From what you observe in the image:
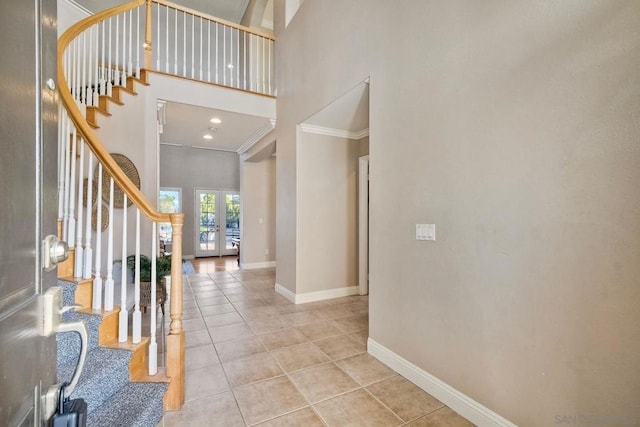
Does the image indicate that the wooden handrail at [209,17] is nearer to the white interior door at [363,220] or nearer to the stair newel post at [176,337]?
the white interior door at [363,220]

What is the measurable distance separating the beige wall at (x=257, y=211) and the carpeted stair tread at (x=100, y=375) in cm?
488

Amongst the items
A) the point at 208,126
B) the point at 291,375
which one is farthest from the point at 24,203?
the point at 208,126

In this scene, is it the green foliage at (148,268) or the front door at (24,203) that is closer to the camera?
the front door at (24,203)

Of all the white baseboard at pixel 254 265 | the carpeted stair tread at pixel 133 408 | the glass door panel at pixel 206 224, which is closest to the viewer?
the carpeted stair tread at pixel 133 408

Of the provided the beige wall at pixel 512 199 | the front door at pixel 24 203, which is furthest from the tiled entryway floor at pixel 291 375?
the front door at pixel 24 203

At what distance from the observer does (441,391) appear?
6.41ft

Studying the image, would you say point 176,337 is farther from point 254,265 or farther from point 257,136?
point 254,265

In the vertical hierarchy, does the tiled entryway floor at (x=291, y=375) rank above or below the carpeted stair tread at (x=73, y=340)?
below

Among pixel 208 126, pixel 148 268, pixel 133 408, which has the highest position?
pixel 208 126

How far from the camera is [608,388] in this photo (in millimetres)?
1234

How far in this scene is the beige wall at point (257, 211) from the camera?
6.60 m

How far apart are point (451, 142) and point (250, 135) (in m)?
4.54

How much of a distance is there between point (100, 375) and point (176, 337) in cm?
42

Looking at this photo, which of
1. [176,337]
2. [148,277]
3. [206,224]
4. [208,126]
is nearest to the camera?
[176,337]
